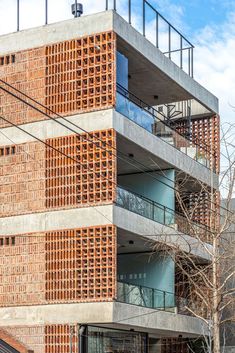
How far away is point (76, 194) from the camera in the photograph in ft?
103

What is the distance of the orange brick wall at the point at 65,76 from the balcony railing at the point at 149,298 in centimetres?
700

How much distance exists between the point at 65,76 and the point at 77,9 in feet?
10.6

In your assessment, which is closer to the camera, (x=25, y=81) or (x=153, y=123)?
(x=25, y=81)

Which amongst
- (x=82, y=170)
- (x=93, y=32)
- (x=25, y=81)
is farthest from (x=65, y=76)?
(x=82, y=170)

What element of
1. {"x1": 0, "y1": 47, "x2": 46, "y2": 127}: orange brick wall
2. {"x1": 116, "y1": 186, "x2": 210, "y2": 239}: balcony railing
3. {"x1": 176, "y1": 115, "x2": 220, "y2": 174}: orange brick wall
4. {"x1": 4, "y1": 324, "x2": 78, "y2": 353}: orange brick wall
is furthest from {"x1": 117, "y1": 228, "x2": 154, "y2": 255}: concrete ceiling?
{"x1": 176, "y1": 115, "x2": 220, "y2": 174}: orange brick wall

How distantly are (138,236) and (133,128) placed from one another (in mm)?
4290

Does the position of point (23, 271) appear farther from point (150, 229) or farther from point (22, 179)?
point (150, 229)

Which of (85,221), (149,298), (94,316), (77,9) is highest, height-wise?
(77,9)

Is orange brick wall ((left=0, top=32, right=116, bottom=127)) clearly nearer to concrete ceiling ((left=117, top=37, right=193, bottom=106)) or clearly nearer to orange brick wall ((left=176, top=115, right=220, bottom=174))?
concrete ceiling ((left=117, top=37, right=193, bottom=106))

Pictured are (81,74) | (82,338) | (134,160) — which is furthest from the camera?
(134,160)

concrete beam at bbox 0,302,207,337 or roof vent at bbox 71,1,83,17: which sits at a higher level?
roof vent at bbox 71,1,83,17

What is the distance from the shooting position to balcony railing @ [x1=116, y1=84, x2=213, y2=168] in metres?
32.4

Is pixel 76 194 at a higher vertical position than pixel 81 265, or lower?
higher

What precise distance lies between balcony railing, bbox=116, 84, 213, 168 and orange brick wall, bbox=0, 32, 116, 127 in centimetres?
96
